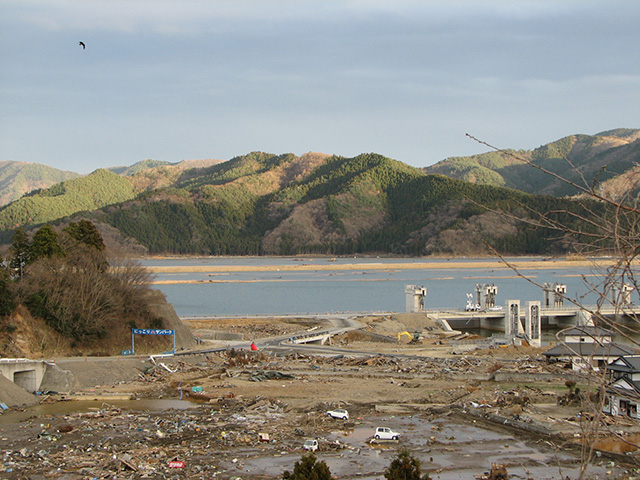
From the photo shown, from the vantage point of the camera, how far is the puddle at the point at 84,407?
25812 millimetres

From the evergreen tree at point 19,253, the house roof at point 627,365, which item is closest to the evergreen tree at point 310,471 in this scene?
the house roof at point 627,365

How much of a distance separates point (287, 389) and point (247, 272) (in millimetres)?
121192

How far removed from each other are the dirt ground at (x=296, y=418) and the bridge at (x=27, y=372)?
1.23m

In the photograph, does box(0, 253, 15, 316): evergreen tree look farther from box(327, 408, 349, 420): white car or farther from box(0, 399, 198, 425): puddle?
box(327, 408, 349, 420): white car

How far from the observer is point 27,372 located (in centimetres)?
3052

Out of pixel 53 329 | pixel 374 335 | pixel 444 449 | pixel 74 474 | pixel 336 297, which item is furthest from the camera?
pixel 336 297

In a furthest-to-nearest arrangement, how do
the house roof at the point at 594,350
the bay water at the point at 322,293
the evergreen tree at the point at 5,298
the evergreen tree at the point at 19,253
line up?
the bay water at the point at 322,293 < the evergreen tree at the point at 19,253 < the evergreen tree at the point at 5,298 < the house roof at the point at 594,350

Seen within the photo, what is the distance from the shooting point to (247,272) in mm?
150875

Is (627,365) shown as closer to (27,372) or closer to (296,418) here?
(296,418)

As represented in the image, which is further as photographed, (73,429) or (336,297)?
→ (336,297)

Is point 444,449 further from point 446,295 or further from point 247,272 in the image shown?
point 247,272

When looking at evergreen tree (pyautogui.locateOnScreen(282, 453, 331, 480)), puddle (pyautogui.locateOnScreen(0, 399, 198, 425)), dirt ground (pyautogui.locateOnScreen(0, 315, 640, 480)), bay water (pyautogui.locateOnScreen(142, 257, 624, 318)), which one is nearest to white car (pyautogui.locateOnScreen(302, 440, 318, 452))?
dirt ground (pyautogui.locateOnScreen(0, 315, 640, 480))

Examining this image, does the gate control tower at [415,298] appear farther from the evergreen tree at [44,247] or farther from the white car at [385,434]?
the white car at [385,434]

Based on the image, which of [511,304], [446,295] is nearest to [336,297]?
[446,295]
